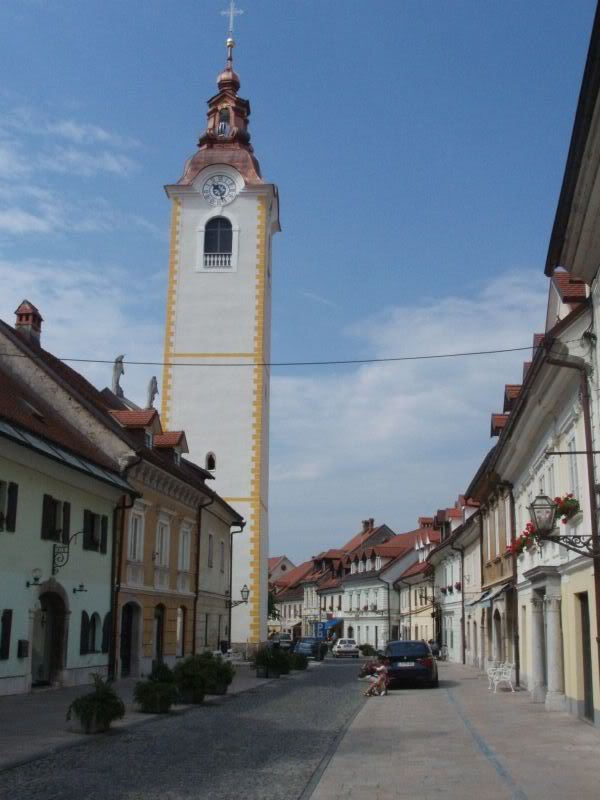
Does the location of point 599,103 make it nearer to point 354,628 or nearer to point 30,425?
point 30,425

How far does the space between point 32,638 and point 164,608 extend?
33.1 feet

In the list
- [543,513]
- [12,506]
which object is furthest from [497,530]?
[543,513]

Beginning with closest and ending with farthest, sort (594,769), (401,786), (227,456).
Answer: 1. (401,786)
2. (594,769)
3. (227,456)

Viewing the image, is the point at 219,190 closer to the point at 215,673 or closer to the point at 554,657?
Answer: the point at 215,673

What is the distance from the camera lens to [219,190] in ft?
170

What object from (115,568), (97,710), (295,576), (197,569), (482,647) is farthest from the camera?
(295,576)

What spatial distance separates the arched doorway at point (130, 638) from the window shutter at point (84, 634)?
3.50m

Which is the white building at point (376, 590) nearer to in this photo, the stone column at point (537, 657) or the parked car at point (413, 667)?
the parked car at point (413, 667)

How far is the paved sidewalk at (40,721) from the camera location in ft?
42.2

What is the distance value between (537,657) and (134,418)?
1567 cm

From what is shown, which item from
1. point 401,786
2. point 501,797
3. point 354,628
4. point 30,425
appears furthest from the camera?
point 354,628

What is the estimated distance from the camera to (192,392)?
48.3m

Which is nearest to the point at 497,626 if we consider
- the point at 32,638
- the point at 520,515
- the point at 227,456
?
the point at 520,515

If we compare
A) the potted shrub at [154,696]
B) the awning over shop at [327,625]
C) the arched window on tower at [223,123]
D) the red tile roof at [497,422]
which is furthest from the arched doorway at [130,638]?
the awning over shop at [327,625]
